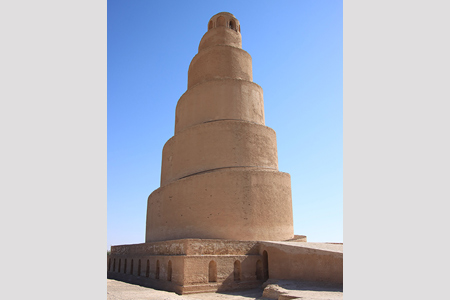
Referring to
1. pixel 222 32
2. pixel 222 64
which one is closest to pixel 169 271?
pixel 222 64

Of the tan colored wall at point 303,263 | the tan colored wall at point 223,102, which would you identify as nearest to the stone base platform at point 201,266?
the tan colored wall at point 303,263

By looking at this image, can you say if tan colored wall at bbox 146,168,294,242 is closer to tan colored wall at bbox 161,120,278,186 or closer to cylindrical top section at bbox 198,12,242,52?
tan colored wall at bbox 161,120,278,186

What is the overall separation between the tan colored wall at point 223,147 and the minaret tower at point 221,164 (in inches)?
1.7

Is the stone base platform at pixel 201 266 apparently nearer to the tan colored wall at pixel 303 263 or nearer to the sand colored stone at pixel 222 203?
the sand colored stone at pixel 222 203

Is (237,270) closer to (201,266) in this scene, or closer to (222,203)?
(201,266)

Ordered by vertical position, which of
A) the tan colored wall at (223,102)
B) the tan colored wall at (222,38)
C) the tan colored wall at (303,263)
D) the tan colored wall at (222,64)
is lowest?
the tan colored wall at (303,263)

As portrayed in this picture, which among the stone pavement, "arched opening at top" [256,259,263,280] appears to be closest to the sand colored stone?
"arched opening at top" [256,259,263,280]

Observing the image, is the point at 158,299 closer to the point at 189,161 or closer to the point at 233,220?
the point at 233,220

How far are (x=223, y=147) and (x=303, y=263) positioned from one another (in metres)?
6.15

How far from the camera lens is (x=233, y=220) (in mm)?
12828

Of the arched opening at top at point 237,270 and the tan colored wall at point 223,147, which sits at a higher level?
the tan colored wall at point 223,147

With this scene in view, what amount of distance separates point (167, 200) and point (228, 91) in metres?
5.93

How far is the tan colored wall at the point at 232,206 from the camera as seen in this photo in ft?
42.2

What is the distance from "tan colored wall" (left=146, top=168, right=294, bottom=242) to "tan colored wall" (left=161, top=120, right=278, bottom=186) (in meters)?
0.82
